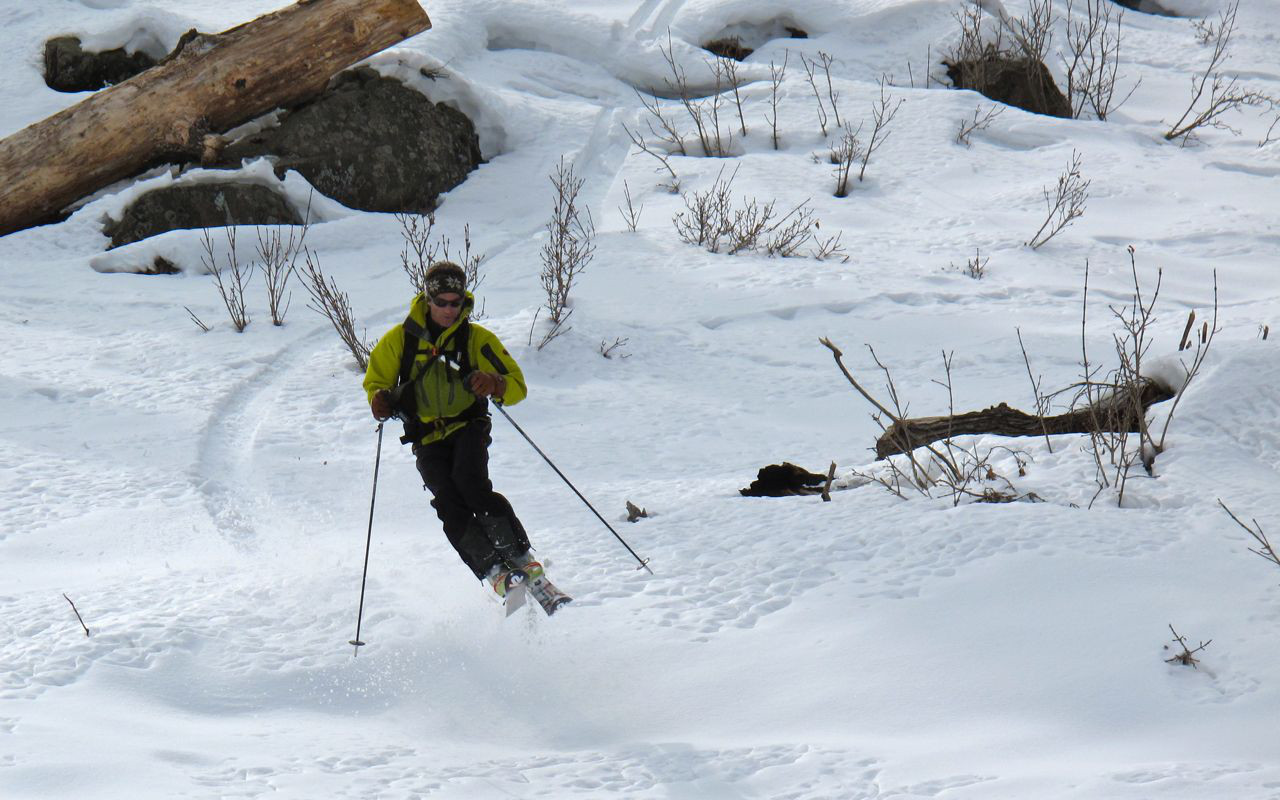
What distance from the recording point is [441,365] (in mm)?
4484

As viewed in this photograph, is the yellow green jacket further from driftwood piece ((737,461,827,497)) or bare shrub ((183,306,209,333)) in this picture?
bare shrub ((183,306,209,333))

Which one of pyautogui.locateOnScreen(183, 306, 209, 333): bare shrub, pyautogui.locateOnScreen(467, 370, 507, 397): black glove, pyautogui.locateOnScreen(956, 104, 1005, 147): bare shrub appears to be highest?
pyautogui.locateOnScreen(467, 370, 507, 397): black glove

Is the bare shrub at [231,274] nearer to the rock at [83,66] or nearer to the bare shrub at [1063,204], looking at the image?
the rock at [83,66]

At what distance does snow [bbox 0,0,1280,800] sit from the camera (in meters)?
3.42

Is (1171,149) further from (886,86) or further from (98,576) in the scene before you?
(98,576)

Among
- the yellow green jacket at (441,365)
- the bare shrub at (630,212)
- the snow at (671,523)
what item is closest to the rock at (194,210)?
the snow at (671,523)

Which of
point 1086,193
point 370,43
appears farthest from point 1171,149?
point 370,43

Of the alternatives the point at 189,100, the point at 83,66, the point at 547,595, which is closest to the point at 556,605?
the point at 547,595

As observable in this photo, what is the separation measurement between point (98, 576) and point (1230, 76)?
1372 centimetres

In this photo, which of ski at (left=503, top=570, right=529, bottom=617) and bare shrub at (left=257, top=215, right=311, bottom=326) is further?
bare shrub at (left=257, top=215, right=311, bottom=326)

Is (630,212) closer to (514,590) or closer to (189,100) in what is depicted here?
(189,100)

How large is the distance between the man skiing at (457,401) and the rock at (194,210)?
18.3 ft

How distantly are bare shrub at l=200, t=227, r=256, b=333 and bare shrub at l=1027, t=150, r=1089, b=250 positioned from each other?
6.18 meters

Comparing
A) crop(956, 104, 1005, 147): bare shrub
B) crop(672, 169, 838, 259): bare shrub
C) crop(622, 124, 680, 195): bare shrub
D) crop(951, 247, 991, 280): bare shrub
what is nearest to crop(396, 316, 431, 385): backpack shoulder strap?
crop(672, 169, 838, 259): bare shrub
